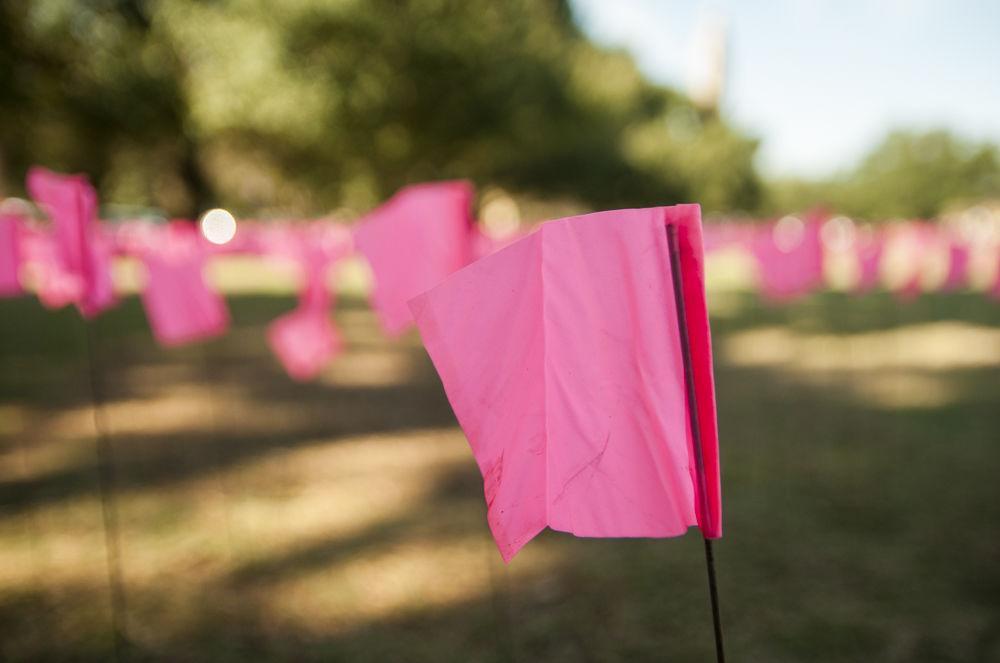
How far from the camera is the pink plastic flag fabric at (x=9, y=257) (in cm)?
513

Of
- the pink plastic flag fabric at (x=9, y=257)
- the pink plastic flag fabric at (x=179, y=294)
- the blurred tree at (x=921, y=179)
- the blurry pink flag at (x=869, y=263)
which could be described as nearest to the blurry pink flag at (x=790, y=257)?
the blurry pink flag at (x=869, y=263)

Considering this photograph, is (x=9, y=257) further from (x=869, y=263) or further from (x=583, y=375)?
(x=869, y=263)

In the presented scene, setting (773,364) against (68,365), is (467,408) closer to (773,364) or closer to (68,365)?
(773,364)

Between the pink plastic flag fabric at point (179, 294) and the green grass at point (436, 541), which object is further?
the pink plastic flag fabric at point (179, 294)

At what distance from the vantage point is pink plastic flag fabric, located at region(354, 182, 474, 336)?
135 inches

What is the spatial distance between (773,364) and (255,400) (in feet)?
23.5

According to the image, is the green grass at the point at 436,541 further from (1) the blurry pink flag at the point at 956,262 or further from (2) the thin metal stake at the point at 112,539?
(1) the blurry pink flag at the point at 956,262

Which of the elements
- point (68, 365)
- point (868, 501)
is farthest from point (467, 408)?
point (68, 365)

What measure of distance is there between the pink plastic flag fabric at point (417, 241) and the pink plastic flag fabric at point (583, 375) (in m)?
1.70

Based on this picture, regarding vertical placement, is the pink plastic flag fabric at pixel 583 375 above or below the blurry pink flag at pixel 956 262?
below

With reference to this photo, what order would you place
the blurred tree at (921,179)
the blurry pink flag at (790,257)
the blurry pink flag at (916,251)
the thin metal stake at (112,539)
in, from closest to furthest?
1. the thin metal stake at (112,539)
2. the blurry pink flag at (790,257)
3. the blurry pink flag at (916,251)
4. the blurred tree at (921,179)

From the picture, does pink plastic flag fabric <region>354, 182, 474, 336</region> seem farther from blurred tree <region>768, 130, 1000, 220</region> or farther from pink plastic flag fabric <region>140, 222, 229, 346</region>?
blurred tree <region>768, 130, 1000, 220</region>

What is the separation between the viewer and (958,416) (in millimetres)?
7488

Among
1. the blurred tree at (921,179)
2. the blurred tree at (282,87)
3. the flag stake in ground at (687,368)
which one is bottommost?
the flag stake in ground at (687,368)
